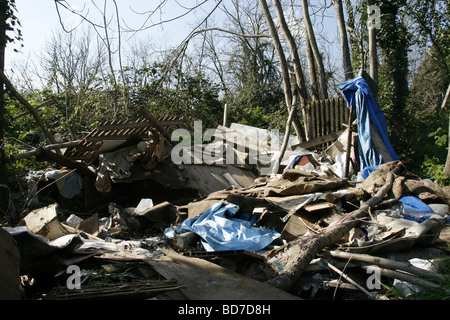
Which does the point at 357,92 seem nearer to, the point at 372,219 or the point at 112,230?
the point at 372,219

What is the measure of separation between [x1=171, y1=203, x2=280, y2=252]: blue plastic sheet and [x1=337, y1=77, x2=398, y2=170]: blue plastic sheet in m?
3.24

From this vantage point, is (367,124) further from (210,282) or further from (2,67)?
(2,67)

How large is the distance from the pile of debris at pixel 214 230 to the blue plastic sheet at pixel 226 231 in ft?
0.06

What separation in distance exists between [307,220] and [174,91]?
27.1 ft

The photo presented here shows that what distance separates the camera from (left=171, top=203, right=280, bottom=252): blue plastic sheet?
14.9 feet

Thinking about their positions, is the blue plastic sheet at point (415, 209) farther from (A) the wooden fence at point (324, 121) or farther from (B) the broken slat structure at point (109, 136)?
(B) the broken slat structure at point (109, 136)

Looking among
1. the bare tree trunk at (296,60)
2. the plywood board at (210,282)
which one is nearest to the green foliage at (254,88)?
the bare tree trunk at (296,60)

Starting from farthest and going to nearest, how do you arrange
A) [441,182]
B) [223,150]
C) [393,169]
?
[223,150] → [441,182] → [393,169]

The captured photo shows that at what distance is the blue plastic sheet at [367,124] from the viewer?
7223 mm

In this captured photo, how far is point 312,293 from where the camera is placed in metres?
3.42

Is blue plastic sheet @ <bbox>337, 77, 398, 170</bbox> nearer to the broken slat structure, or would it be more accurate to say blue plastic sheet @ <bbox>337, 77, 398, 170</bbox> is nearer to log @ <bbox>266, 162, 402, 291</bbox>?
log @ <bbox>266, 162, 402, 291</bbox>

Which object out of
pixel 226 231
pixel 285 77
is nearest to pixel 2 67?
pixel 226 231

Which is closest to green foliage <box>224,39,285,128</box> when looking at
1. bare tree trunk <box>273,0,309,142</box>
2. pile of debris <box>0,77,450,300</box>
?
bare tree trunk <box>273,0,309,142</box>
